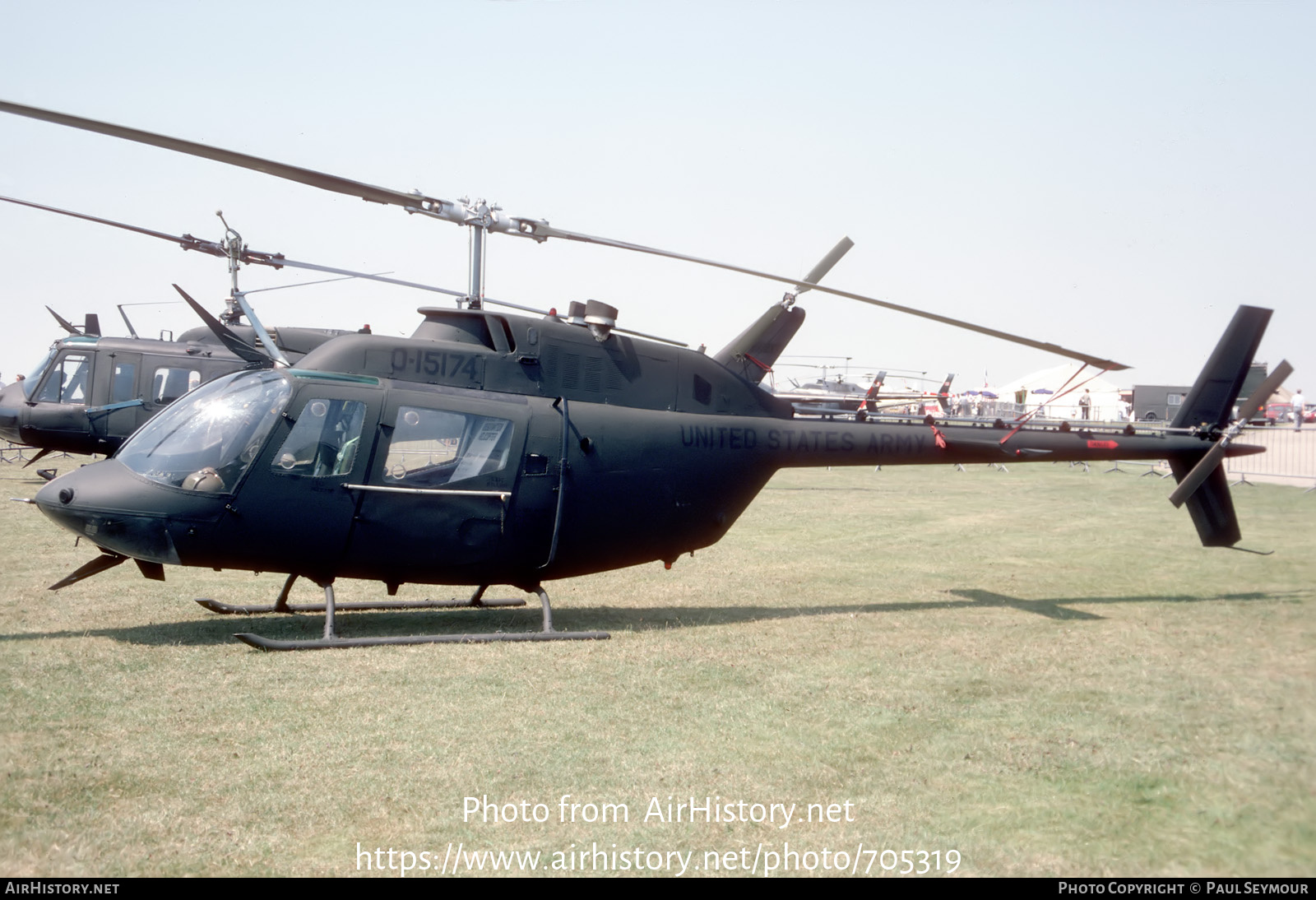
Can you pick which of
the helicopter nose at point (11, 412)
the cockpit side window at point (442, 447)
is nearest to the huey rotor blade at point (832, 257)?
the cockpit side window at point (442, 447)

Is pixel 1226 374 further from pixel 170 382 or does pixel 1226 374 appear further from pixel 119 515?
pixel 170 382

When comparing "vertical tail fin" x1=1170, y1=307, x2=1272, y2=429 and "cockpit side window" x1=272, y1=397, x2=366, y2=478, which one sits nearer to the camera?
"cockpit side window" x1=272, y1=397, x2=366, y2=478

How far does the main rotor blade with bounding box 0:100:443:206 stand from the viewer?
19.7 feet

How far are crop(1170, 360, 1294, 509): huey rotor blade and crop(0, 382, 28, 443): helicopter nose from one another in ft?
63.5

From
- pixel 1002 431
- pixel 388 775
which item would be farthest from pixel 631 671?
pixel 1002 431

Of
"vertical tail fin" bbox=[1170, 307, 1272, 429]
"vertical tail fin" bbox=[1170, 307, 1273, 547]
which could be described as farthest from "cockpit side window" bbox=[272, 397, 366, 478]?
"vertical tail fin" bbox=[1170, 307, 1272, 429]

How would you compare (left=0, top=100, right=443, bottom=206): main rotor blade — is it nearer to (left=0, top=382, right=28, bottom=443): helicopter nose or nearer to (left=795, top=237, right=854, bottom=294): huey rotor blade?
(left=795, top=237, right=854, bottom=294): huey rotor blade

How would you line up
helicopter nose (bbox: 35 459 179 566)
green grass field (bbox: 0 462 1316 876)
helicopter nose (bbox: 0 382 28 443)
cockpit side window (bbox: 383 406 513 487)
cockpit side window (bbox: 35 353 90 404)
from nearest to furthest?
green grass field (bbox: 0 462 1316 876) → helicopter nose (bbox: 35 459 179 566) → cockpit side window (bbox: 383 406 513 487) → cockpit side window (bbox: 35 353 90 404) → helicopter nose (bbox: 0 382 28 443)

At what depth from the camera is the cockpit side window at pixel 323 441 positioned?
820 cm

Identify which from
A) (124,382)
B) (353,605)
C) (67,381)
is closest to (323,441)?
(353,605)

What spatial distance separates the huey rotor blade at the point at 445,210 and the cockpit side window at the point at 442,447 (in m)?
1.71

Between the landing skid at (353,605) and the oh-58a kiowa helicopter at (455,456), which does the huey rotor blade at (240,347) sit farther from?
the landing skid at (353,605)

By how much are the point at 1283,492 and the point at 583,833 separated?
73.8 ft
